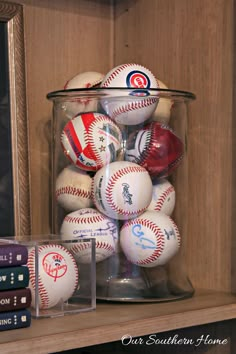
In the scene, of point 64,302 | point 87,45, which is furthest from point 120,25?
point 64,302

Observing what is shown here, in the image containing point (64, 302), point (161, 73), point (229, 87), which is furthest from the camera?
point (161, 73)

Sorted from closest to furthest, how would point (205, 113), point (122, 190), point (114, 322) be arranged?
point (114, 322) < point (122, 190) < point (205, 113)

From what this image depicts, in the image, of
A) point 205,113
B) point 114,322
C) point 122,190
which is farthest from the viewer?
point 205,113

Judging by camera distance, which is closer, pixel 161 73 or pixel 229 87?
pixel 229 87

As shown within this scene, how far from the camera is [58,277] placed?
3.21 feet

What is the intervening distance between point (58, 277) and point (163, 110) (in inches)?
12.6

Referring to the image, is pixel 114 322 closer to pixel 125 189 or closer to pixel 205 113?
pixel 125 189

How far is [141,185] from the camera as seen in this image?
1.05m

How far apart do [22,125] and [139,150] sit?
0.21 m

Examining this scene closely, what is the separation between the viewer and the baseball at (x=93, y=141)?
1.06m

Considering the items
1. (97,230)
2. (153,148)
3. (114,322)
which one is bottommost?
(114,322)

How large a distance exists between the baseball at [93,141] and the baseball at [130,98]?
0.02 metres

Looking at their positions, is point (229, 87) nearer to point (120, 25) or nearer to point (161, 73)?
point (161, 73)

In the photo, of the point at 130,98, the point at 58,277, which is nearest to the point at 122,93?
the point at 130,98
